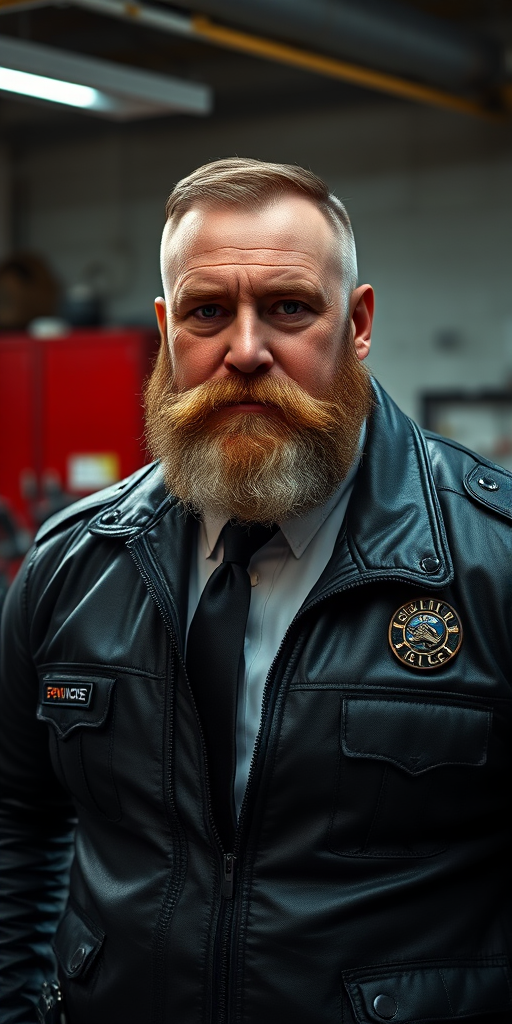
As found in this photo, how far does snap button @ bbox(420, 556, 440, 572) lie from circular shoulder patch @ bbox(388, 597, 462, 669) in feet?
0.12

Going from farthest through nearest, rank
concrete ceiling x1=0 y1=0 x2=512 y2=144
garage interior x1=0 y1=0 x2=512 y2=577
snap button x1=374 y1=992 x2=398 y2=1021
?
concrete ceiling x1=0 y1=0 x2=512 y2=144 < garage interior x1=0 y1=0 x2=512 y2=577 < snap button x1=374 y1=992 x2=398 y2=1021

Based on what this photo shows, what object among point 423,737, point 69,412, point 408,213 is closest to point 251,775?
point 423,737

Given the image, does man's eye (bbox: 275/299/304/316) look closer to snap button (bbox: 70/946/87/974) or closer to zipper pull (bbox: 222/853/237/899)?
zipper pull (bbox: 222/853/237/899)

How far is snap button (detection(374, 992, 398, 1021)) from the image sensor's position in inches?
48.3

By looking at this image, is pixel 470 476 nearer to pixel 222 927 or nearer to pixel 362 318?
pixel 362 318

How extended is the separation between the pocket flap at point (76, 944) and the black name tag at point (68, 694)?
272mm

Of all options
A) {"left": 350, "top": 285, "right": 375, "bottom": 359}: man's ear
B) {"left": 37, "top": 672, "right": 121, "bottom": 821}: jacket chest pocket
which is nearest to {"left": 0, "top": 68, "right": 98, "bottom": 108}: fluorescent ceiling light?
{"left": 350, "top": 285, "right": 375, "bottom": 359}: man's ear

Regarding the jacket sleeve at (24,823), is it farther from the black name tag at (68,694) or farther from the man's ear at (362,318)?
the man's ear at (362,318)

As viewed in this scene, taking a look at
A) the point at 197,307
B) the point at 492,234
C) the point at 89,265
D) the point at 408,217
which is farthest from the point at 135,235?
the point at 197,307

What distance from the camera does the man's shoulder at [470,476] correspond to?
137 cm

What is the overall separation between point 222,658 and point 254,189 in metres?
0.57

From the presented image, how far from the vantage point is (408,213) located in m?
6.50

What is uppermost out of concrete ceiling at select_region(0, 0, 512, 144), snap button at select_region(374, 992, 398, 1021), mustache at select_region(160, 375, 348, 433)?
concrete ceiling at select_region(0, 0, 512, 144)

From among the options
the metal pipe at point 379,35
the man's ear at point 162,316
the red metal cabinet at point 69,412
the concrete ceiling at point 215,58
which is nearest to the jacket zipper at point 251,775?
the man's ear at point 162,316
